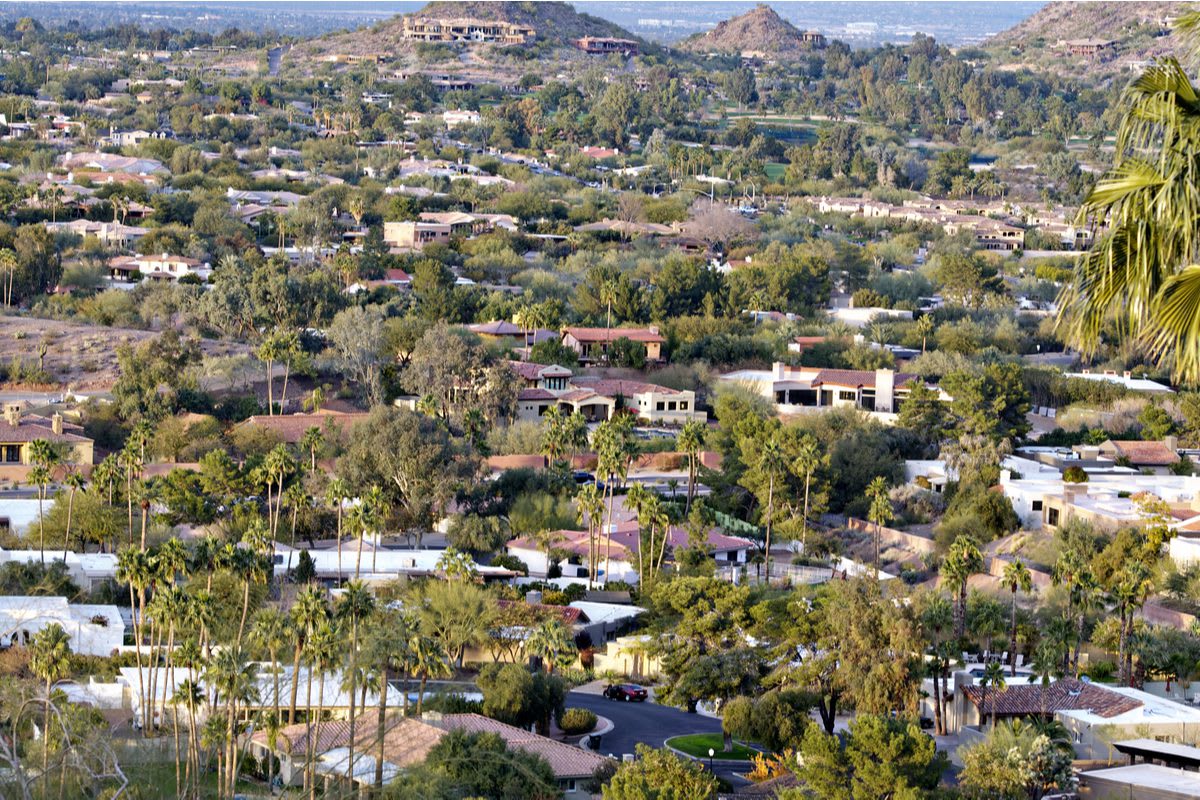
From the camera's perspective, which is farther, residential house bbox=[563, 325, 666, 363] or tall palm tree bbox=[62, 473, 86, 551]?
residential house bbox=[563, 325, 666, 363]

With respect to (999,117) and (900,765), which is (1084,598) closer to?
(900,765)

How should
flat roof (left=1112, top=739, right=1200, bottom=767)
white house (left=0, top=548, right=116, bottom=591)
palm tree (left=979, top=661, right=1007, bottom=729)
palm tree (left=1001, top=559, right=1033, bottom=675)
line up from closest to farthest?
flat roof (left=1112, top=739, right=1200, bottom=767), palm tree (left=979, top=661, right=1007, bottom=729), palm tree (left=1001, top=559, right=1033, bottom=675), white house (left=0, top=548, right=116, bottom=591)

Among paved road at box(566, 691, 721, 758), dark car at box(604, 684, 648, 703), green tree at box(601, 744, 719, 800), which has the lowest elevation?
dark car at box(604, 684, 648, 703)

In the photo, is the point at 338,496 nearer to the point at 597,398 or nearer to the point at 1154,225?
the point at 597,398

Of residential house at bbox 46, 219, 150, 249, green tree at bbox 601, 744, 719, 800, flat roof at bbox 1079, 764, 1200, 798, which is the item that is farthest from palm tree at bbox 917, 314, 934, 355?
green tree at bbox 601, 744, 719, 800

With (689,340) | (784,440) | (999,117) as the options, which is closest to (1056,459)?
(784,440)

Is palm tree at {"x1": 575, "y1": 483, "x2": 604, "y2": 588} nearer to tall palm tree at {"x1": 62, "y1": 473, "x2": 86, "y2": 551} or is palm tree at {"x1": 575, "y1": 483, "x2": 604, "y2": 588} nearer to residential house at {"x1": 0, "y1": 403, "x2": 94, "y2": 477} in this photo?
tall palm tree at {"x1": 62, "y1": 473, "x2": 86, "y2": 551}

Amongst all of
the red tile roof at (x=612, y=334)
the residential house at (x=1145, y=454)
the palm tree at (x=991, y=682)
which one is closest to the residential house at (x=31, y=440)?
the red tile roof at (x=612, y=334)

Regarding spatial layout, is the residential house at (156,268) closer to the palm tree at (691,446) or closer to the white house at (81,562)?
the palm tree at (691,446)
